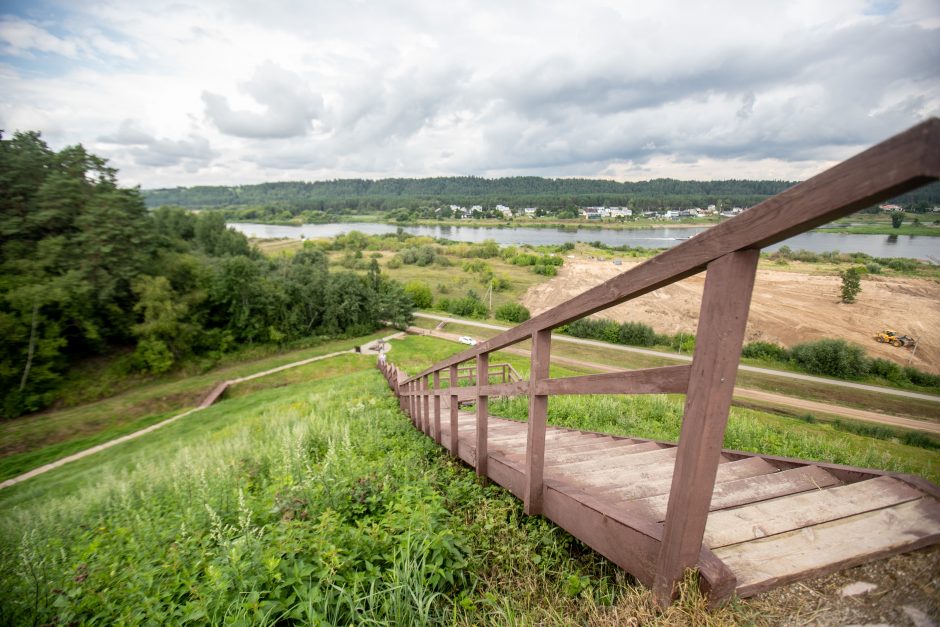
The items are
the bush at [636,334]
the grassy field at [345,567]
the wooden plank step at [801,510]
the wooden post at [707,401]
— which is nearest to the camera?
the wooden post at [707,401]

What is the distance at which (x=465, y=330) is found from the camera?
39.0 meters

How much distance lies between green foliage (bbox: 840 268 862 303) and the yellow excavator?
13.9 ft

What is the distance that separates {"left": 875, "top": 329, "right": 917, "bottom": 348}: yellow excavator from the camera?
26.7 meters

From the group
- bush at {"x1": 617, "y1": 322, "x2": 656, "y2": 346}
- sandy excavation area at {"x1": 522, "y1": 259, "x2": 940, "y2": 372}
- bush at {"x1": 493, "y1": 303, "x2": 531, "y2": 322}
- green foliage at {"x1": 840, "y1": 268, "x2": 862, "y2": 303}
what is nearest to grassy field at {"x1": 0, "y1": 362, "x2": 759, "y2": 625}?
sandy excavation area at {"x1": 522, "y1": 259, "x2": 940, "y2": 372}

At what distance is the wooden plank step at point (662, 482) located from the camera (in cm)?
238

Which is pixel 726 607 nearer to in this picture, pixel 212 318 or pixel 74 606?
pixel 74 606

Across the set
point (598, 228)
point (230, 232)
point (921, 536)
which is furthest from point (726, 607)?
point (598, 228)

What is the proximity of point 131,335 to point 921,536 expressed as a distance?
3827 centimetres

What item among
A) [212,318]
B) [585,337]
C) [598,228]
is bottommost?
[585,337]

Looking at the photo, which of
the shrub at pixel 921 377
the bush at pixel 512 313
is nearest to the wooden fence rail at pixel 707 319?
the shrub at pixel 921 377

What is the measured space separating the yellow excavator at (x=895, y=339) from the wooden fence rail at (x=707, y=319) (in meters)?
38.5

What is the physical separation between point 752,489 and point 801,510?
0.30m

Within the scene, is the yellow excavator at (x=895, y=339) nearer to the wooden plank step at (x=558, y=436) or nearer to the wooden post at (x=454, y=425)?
the wooden plank step at (x=558, y=436)

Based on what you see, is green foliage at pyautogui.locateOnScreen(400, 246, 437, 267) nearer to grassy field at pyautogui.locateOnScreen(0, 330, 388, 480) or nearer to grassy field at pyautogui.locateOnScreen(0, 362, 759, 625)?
grassy field at pyautogui.locateOnScreen(0, 330, 388, 480)
